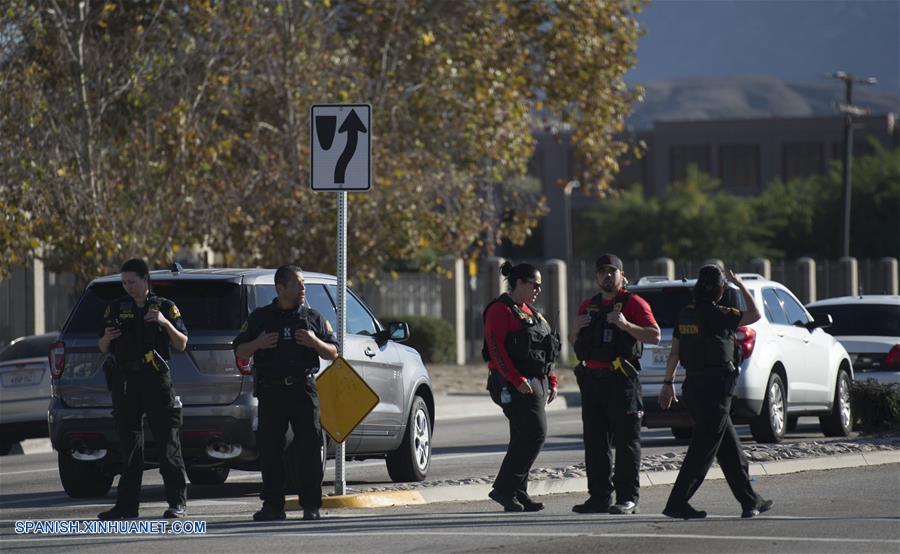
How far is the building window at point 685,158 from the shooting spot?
99000mm

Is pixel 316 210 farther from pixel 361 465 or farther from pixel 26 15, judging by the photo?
pixel 361 465

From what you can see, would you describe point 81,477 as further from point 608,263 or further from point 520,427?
point 608,263

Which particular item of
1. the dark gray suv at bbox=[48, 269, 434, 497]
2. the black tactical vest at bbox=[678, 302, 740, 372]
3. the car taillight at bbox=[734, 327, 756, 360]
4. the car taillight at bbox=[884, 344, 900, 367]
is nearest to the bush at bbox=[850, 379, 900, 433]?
the car taillight at bbox=[884, 344, 900, 367]

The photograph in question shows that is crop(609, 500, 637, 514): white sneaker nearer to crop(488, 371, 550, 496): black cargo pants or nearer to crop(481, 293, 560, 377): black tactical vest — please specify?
crop(488, 371, 550, 496): black cargo pants

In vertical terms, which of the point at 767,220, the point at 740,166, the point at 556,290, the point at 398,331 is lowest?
the point at 556,290

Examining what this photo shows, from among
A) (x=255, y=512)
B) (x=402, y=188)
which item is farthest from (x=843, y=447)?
(x=402, y=188)

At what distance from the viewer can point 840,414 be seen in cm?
1798

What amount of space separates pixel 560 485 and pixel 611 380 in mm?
2002

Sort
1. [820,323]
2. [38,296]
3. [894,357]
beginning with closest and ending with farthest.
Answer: [820,323]
[894,357]
[38,296]

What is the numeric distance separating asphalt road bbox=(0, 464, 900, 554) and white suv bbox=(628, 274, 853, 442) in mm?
3807

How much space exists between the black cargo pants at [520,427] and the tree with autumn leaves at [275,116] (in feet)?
38.4

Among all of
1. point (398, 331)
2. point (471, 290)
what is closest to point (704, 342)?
point (398, 331)

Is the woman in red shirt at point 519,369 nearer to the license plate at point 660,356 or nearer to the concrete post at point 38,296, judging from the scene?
the license plate at point 660,356

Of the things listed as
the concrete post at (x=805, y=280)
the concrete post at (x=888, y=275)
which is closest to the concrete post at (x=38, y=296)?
the concrete post at (x=805, y=280)
